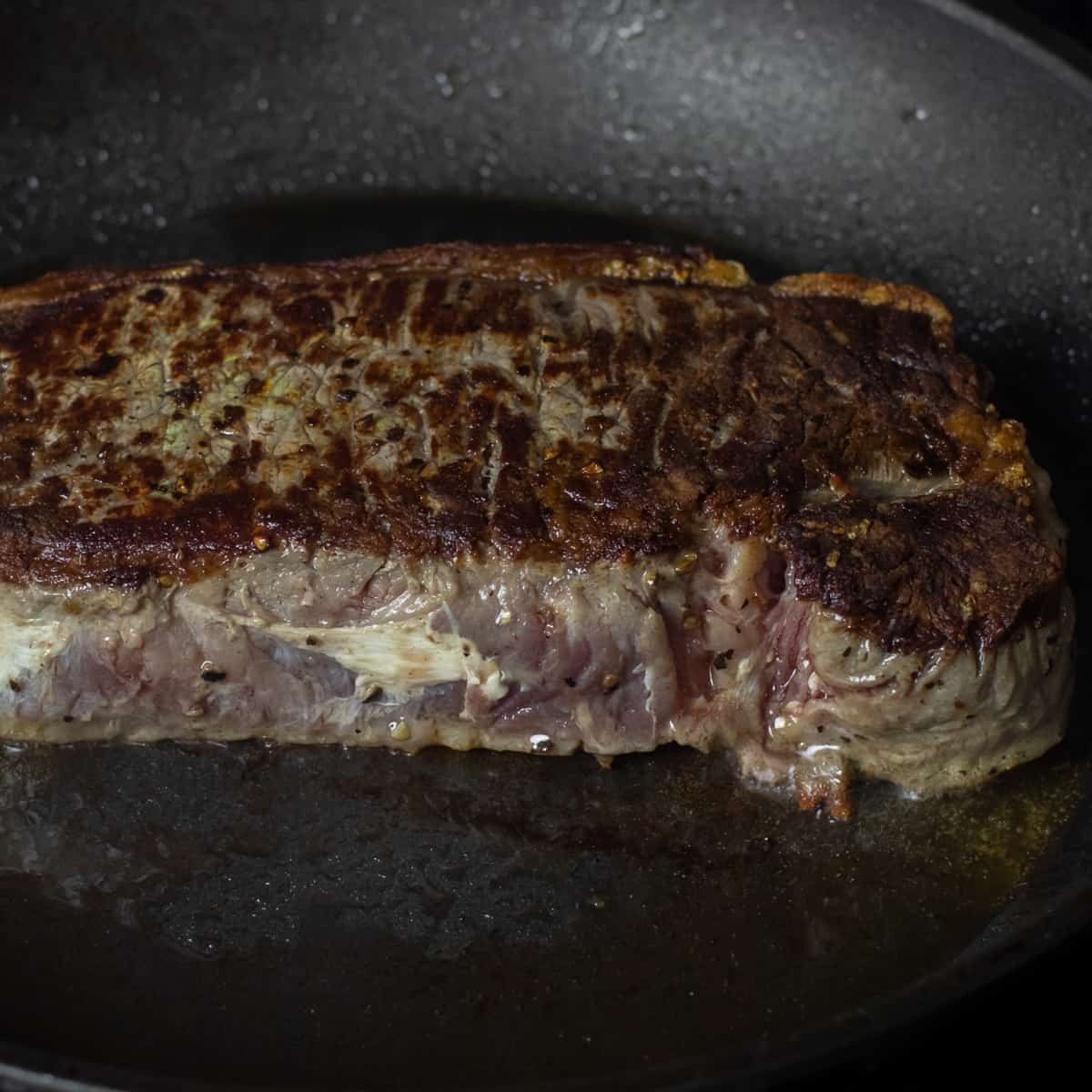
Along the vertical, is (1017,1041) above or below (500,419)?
below

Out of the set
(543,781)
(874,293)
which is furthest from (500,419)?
(874,293)

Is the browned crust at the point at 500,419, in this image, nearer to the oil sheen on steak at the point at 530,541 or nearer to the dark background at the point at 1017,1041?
the oil sheen on steak at the point at 530,541

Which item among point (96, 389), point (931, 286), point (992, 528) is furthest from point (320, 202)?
point (992, 528)

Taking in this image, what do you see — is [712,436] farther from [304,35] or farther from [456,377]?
[304,35]

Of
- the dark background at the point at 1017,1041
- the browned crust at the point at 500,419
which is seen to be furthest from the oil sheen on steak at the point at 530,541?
the dark background at the point at 1017,1041

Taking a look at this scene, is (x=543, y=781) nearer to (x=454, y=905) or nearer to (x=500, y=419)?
(x=454, y=905)

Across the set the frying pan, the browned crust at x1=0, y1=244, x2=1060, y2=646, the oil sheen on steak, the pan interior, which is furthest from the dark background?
the browned crust at x1=0, y1=244, x2=1060, y2=646

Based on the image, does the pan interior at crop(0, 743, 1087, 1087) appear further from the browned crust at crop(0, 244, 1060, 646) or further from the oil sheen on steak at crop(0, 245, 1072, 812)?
the browned crust at crop(0, 244, 1060, 646)
